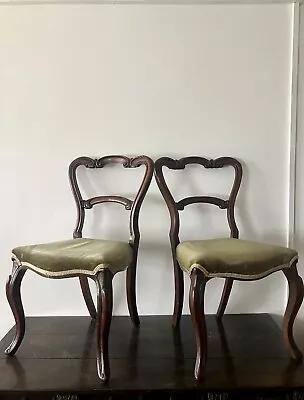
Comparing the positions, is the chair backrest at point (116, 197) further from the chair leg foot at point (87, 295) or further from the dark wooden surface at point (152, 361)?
the dark wooden surface at point (152, 361)

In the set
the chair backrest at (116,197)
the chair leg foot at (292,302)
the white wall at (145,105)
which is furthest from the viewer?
the white wall at (145,105)

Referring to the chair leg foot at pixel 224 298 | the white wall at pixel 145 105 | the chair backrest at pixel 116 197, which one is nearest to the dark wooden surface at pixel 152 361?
the chair leg foot at pixel 224 298

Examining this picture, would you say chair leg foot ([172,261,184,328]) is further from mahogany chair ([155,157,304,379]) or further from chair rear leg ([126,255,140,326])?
chair rear leg ([126,255,140,326])

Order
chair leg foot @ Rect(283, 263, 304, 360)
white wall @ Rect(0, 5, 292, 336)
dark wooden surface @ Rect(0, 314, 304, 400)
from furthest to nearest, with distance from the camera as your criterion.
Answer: white wall @ Rect(0, 5, 292, 336)
chair leg foot @ Rect(283, 263, 304, 360)
dark wooden surface @ Rect(0, 314, 304, 400)

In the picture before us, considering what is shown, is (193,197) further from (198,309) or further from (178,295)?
(198,309)

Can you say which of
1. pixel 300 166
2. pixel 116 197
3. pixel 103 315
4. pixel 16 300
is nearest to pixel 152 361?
pixel 103 315

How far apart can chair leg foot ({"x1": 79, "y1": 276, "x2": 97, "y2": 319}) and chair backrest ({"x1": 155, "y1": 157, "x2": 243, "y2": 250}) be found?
0.44 m

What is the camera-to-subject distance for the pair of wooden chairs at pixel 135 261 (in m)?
1.94

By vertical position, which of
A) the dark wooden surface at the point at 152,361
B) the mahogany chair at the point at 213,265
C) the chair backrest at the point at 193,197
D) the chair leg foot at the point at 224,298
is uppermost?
the chair backrest at the point at 193,197

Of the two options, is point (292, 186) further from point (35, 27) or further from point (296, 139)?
point (35, 27)

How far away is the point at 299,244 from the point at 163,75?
107 centimetres

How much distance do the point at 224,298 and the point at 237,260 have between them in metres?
0.59

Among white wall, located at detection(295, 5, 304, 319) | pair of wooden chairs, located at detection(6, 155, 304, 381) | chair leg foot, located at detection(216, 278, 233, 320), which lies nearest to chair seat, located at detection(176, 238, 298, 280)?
pair of wooden chairs, located at detection(6, 155, 304, 381)

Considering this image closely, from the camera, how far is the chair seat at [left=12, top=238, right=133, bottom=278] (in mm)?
1950
